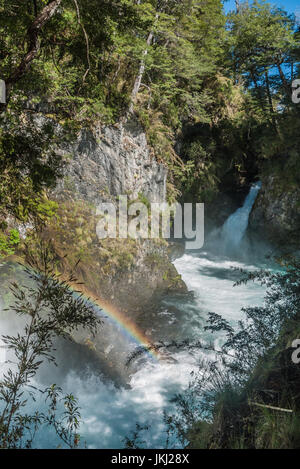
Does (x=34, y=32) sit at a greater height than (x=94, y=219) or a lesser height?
greater

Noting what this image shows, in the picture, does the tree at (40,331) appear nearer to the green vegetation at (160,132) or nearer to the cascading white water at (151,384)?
the green vegetation at (160,132)

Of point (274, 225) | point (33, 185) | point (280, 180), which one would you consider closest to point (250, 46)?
point (274, 225)

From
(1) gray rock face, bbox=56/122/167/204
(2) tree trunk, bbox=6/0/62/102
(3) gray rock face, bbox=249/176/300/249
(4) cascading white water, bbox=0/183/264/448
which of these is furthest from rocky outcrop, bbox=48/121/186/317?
(3) gray rock face, bbox=249/176/300/249

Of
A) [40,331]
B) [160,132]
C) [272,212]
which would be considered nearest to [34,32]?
[40,331]

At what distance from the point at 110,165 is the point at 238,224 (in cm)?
950

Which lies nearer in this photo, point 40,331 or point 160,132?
point 40,331

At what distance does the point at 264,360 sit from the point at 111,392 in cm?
368

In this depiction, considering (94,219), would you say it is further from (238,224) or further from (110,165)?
(238,224)

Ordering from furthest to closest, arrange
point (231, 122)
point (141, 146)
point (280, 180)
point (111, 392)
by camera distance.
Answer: point (231, 122)
point (141, 146)
point (111, 392)
point (280, 180)

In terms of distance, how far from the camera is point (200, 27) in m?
14.1

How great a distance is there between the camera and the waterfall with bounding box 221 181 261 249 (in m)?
15.8

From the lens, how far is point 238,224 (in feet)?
52.4

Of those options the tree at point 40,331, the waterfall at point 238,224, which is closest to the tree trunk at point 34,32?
the tree at point 40,331
